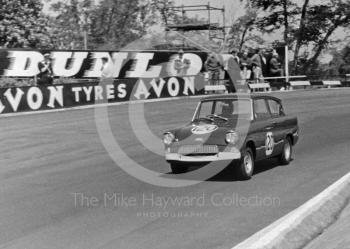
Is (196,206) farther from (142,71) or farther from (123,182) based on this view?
(142,71)

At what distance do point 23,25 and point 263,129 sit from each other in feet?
93.7

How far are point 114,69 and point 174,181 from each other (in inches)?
801

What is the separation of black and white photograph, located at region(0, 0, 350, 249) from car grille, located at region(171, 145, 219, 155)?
2 centimetres

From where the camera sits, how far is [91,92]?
85.0 feet

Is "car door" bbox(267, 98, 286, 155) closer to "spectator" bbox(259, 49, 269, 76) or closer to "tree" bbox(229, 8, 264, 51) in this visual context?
"spectator" bbox(259, 49, 269, 76)

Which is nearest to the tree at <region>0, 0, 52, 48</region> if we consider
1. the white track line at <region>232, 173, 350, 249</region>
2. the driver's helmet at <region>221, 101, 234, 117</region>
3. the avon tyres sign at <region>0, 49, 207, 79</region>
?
the avon tyres sign at <region>0, 49, 207, 79</region>

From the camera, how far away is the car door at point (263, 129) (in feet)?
34.2

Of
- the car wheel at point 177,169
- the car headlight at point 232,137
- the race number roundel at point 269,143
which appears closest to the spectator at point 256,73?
the race number roundel at point 269,143

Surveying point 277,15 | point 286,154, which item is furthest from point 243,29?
point 286,154

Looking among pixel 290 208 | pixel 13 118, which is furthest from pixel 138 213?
pixel 13 118

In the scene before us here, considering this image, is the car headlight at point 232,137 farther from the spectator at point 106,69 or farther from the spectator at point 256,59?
the spectator at point 256,59

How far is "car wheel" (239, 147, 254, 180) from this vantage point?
9.89 meters

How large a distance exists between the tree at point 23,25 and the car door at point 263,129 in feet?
87.9

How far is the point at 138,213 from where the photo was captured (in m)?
7.77
